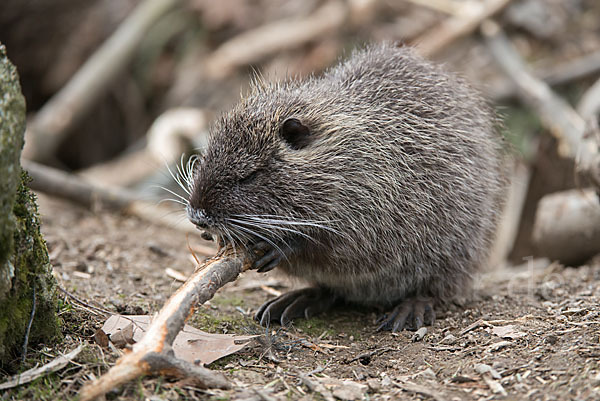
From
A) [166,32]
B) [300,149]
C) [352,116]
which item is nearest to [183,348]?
[300,149]

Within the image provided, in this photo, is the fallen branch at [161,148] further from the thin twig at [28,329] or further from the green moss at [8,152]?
the green moss at [8,152]

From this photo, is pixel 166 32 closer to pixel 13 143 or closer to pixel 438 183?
pixel 438 183

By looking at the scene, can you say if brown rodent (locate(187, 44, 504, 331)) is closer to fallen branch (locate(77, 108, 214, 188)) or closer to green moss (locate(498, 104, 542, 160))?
fallen branch (locate(77, 108, 214, 188))

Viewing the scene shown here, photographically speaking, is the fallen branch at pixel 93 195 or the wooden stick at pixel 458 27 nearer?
the fallen branch at pixel 93 195

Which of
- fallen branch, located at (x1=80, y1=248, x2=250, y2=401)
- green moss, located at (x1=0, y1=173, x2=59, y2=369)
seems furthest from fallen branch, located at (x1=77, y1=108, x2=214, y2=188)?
fallen branch, located at (x1=80, y1=248, x2=250, y2=401)

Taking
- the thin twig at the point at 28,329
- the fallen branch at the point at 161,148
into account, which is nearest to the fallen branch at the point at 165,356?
the thin twig at the point at 28,329

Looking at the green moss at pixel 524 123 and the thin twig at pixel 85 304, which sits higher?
the green moss at pixel 524 123

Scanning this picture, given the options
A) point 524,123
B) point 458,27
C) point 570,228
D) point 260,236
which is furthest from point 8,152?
point 524,123

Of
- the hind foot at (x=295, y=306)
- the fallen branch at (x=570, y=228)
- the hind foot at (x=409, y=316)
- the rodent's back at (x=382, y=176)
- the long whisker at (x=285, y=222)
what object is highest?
the fallen branch at (x=570, y=228)
